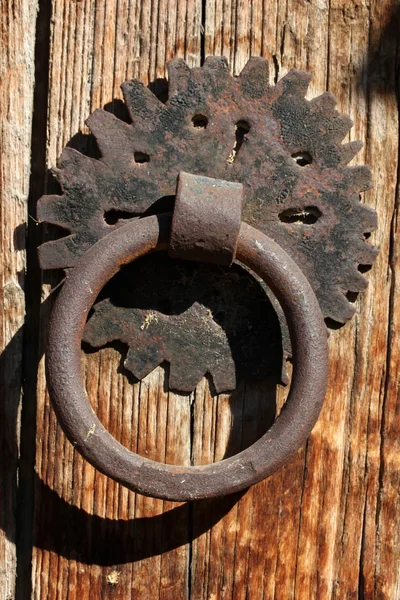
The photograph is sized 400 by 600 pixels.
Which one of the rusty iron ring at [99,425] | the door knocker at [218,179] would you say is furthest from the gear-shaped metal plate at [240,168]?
the rusty iron ring at [99,425]

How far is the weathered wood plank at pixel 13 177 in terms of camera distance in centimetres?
93

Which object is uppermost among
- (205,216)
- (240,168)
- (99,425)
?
(240,168)

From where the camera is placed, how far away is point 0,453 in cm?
96

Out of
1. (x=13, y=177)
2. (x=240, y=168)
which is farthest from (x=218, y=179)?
(x=13, y=177)

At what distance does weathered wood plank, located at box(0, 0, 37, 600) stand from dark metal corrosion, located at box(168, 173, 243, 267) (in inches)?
11.5

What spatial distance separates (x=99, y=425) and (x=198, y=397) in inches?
7.7

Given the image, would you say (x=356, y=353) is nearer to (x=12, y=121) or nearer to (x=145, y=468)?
(x=145, y=468)

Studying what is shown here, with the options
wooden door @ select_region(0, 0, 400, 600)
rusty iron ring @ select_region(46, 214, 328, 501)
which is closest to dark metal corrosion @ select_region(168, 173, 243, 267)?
rusty iron ring @ select_region(46, 214, 328, 501)

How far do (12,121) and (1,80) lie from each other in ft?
0.20

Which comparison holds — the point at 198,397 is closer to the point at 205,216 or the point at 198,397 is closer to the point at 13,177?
the point at 205,216

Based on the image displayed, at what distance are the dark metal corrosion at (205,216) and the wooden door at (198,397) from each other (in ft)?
0.80

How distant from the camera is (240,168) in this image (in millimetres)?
879

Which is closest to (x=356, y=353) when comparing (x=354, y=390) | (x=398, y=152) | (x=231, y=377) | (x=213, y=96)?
(x=354, y=390)

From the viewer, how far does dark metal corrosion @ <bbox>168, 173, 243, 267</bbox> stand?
75 cm
